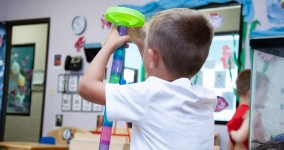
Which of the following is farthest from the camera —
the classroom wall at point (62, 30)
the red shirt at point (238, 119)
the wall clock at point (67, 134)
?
the classroom wall at point (62, 30)

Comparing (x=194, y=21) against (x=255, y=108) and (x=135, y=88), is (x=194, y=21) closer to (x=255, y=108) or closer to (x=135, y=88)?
(x=135, y=88)

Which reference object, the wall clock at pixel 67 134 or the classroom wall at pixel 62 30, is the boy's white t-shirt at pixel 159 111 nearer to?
the classroom wall at pixel 62 30

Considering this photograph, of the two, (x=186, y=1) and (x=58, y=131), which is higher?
(x=186, y=1)

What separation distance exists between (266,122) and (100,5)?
361 cm

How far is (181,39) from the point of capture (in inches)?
48.6

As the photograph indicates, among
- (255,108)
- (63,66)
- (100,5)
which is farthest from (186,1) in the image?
(255,108)

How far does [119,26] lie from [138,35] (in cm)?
12

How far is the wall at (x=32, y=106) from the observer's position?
792 cm

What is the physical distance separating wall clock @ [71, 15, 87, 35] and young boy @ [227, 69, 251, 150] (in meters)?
3.03

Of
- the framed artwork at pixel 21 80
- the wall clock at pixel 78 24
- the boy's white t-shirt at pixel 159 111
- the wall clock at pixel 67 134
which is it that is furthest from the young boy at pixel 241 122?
the framed artwork at pixel 21 80

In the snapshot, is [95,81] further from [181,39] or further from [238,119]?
[238,119]

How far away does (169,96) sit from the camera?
1.23m

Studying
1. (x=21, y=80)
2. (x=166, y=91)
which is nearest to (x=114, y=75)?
(x=166, y=91)

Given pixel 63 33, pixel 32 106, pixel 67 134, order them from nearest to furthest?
pixel 67 134, pixel 63 33, pixel 32 106
